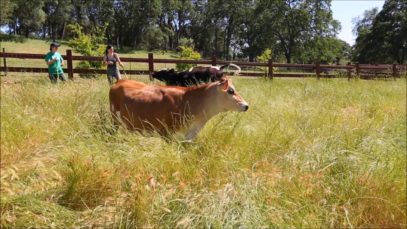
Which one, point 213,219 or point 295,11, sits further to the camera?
point 295,11

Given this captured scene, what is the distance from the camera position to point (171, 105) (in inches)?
217

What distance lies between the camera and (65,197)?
132 inches

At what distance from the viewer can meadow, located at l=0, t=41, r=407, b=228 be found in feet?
10.5

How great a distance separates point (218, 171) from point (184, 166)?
33 centimetres

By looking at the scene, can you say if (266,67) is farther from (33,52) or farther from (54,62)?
(33,52)

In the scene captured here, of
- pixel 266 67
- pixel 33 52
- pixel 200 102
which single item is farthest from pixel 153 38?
pixel 200 102

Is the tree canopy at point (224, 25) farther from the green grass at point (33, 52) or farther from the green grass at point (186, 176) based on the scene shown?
the green grass at point (186, 176)

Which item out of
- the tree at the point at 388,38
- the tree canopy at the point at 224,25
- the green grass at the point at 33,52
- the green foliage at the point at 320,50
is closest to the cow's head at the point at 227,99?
the green grass at the point at 33,52

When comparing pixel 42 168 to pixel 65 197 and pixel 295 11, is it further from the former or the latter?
pixel 295 11

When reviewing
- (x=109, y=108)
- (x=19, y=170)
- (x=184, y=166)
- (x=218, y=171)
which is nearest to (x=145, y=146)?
(x=184, y=166)

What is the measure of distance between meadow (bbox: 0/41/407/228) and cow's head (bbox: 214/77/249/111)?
18.3 inches

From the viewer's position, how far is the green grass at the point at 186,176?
322 cm

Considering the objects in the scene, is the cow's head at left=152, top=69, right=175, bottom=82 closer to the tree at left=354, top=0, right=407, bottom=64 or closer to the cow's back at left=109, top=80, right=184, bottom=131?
the cow's back at left=109, top=80, right=184, bottom=131

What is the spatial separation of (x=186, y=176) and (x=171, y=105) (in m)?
1.88
